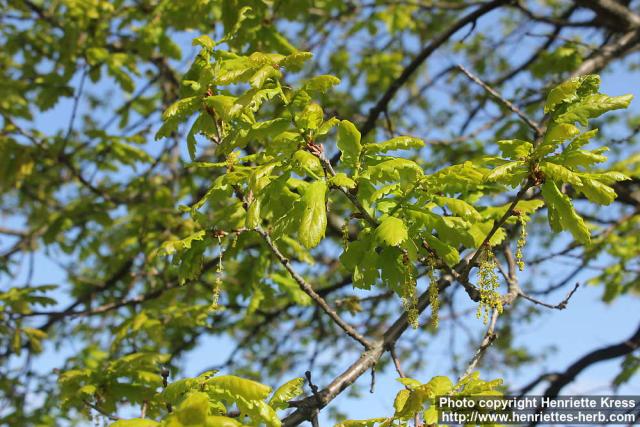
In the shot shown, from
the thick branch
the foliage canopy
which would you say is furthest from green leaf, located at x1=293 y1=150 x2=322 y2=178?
the thick branch

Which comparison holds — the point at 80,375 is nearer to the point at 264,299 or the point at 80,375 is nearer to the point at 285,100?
the point at 264,299

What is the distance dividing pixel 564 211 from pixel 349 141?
76 cm

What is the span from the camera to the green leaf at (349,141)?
209cm

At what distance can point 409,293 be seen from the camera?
2195 millimetres

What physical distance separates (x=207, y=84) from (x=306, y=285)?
926 millimetres

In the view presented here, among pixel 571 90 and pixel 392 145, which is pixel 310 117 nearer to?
pixel 392 145

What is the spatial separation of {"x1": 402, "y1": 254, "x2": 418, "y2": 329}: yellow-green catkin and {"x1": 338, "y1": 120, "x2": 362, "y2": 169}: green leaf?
43cm

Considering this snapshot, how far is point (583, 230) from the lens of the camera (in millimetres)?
2053

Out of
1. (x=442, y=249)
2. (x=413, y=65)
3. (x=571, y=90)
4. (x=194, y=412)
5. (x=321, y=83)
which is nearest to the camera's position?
(x=194, y=412)

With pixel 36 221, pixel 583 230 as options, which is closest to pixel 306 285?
pixel 583 230

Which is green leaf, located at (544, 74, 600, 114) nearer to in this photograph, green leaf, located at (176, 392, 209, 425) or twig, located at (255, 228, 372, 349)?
twig, located at (255, 228, 372, 349)

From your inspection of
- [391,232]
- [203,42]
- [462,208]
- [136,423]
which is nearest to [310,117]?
[391,232]

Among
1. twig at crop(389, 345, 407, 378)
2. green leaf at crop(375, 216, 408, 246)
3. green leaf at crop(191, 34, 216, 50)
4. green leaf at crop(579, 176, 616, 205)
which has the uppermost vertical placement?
green leaf at crop(191, 34, 216, 50)

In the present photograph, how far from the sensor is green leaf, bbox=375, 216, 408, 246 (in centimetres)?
195
